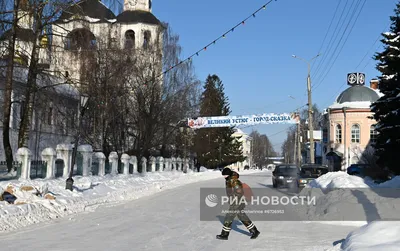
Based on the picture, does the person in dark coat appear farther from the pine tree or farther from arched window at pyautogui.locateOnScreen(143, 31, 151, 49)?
arched window at pyautogui.locateOnScreen(143, 31, 151, 49)

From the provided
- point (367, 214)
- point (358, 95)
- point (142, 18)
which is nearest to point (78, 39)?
point (367, 214)

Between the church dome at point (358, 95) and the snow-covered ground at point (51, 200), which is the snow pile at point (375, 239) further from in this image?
Result: the church dome at point (358, 95)

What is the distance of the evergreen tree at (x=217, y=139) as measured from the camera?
7837cm

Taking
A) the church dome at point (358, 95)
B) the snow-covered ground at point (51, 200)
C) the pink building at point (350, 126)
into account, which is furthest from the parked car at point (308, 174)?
the church dome at point (358, 95)

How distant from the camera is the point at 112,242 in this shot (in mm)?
9891

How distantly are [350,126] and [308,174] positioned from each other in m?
36.0

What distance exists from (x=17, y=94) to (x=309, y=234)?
21876mm

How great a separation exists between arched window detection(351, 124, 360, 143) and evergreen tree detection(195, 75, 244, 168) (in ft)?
73.2

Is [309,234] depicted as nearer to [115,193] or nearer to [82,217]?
[82,217]

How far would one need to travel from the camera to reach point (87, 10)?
23000 mm

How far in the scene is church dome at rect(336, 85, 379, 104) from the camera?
60.9 metres

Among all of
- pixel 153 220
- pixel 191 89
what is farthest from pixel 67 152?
pixel 191 89

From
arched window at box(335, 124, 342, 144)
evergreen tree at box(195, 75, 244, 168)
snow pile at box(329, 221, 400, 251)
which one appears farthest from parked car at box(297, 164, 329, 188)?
evergreen tree at box(195, 75, 244, 168)

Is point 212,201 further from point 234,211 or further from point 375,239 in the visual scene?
point 375,239
